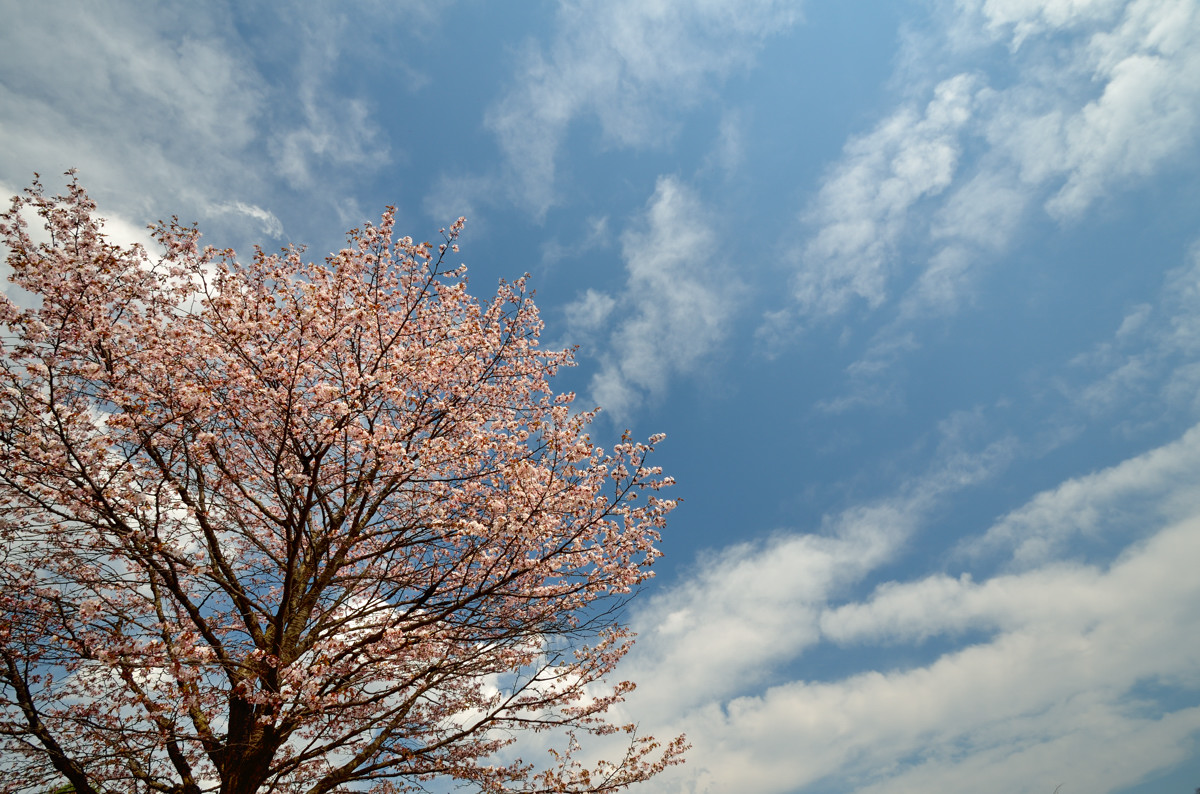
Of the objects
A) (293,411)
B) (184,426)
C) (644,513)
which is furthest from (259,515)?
(644,513)

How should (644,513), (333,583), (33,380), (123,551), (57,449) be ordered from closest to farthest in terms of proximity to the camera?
(57,449)
(33,380)
(123,551)
(333,583)
(644,513)

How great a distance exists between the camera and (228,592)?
873 centimetres

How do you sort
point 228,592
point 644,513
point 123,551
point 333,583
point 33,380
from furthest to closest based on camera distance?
1. point 644,513
2. point 333,583
3. point 228,592
4. point 123,551
5. point 33,380

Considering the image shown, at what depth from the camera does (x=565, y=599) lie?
32.6 feet

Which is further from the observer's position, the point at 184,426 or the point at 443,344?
the point at 443,344

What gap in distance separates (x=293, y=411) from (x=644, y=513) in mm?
6222

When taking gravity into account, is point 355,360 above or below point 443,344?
below

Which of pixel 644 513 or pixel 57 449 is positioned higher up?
pixel 57 449

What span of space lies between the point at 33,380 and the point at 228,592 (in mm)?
4095

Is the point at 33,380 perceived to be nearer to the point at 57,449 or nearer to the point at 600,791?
the point at 57,449

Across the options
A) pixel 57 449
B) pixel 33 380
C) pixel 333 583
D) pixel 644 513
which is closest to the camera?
→ pixel 57 449

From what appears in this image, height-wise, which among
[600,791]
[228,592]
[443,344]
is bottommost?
[600,791]

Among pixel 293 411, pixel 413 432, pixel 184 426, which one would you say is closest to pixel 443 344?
pixel 413 432

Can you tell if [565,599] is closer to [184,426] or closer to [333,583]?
[333,583]
